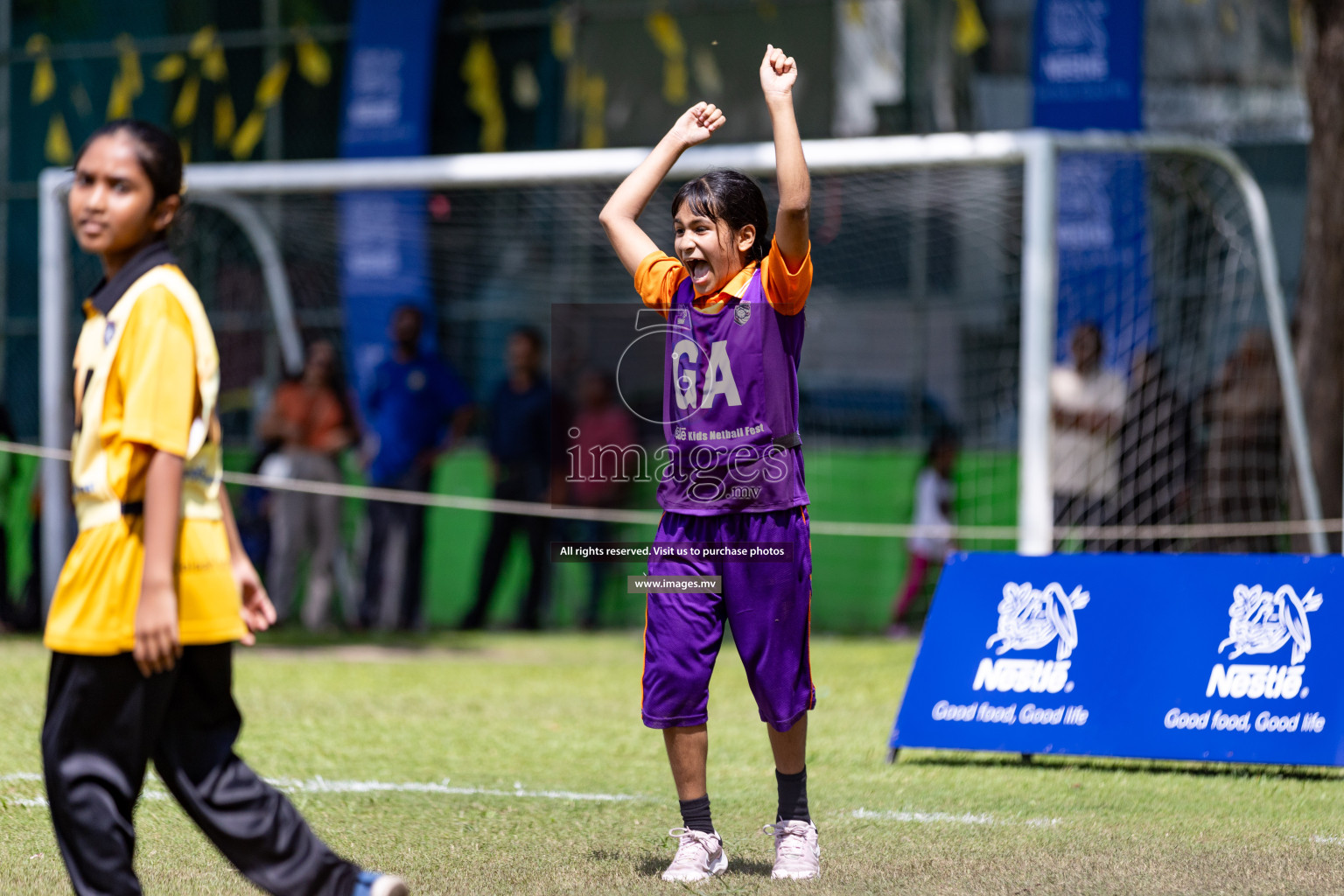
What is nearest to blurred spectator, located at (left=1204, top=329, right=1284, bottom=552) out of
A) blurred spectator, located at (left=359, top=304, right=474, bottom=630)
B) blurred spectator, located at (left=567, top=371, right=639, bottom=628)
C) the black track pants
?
blurred spectator, located at (left=567, top=371, right=639, bottom=628)

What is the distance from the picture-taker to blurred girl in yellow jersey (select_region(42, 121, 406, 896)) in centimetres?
348

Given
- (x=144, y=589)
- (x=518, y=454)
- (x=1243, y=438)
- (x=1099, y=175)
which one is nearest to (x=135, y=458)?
(x=144, y=589)

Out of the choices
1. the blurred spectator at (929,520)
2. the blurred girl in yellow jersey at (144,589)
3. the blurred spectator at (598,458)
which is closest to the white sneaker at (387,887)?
the blurred girl in yellow jersey at (144,589)

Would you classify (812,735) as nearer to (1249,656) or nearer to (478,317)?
(1249,656)

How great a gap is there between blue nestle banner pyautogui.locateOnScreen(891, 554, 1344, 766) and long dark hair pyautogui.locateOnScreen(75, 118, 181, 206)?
412 cm

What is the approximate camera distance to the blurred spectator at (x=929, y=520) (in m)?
13.7

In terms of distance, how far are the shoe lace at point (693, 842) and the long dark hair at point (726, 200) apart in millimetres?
1597

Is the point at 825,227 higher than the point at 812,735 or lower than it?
higher

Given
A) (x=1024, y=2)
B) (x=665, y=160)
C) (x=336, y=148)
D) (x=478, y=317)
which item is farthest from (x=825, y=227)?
(x=665, y=160)

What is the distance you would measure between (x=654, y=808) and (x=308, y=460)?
826 cm

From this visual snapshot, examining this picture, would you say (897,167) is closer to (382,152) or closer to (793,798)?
(382,152)

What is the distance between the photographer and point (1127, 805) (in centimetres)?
593

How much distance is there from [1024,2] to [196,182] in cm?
682

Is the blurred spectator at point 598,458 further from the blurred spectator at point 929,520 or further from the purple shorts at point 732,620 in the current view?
the purple shorts at point 732,620
